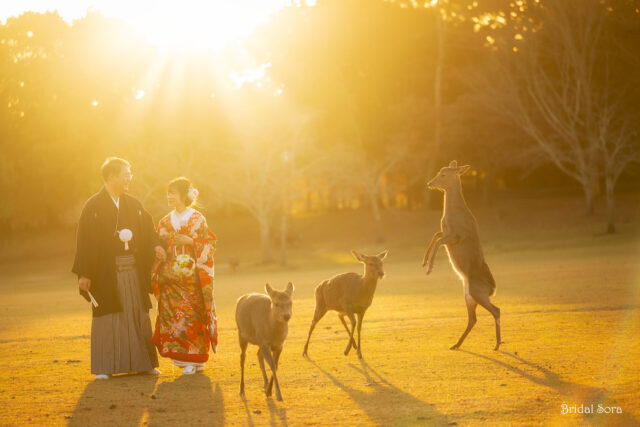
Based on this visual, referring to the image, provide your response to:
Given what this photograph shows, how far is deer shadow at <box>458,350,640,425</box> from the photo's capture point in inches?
242

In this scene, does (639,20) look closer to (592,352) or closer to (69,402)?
(592,352)

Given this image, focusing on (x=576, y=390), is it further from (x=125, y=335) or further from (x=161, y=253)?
(x=125, y=335)

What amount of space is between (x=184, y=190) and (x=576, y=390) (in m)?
5.06

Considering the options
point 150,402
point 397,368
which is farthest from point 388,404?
point 150,402

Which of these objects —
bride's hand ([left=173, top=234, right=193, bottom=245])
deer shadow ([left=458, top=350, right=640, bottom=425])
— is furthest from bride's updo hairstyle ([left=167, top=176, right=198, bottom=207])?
deer shadow ([left=458, top=350, right=640, bottom=425])

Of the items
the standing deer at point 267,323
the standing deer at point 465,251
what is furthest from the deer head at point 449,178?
the standing deer at point 267,323

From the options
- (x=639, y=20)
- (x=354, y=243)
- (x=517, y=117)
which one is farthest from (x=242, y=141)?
(x=639, y=20)

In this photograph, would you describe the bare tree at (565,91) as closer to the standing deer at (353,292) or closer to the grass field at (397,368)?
Result: the grass field at (397,368)

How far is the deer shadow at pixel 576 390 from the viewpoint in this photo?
20.2 ft

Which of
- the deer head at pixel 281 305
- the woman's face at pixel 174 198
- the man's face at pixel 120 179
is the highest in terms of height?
the man's face at pixel 120 179

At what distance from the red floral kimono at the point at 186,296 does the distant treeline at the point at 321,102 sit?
1013 inches

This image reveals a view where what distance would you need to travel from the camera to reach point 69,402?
7535 millimetres

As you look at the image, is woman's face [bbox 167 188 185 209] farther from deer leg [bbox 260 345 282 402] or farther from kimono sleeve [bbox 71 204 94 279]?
deer leg [bbox 260 345 282 402]

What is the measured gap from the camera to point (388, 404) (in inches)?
276
